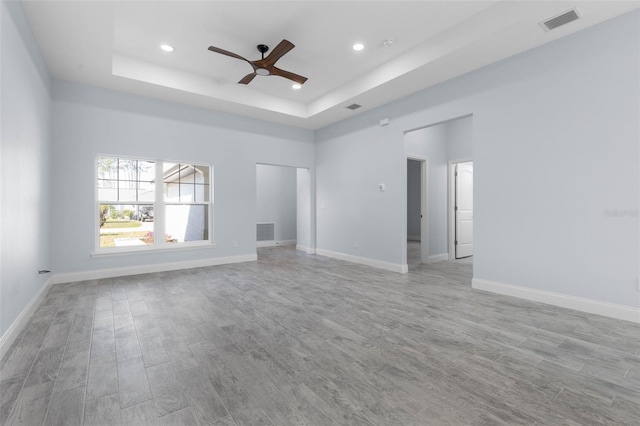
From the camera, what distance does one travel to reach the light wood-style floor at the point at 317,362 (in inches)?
63.4

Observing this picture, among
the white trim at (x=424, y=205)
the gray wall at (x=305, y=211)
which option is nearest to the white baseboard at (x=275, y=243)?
the gray wall at (x=305, y=211)

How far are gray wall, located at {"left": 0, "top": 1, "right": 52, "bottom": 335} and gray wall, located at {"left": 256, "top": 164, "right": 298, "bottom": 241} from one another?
523 centimetres

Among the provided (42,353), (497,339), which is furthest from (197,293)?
(497,339)

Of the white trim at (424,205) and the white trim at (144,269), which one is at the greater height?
the white trim at (424,205)

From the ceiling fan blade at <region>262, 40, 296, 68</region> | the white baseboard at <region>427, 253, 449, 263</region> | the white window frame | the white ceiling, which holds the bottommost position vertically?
the white baseboard at <region>427, 253, 449, 263</region>

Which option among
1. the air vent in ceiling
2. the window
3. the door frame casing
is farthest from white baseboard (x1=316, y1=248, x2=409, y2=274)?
the air vent in ceiling

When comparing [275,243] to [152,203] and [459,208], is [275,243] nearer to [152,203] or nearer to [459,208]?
[152,203]

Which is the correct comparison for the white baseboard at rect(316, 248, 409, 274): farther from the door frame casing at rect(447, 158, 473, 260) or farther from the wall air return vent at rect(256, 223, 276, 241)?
the wall air return vent at rect(256, 223, 276, 241)

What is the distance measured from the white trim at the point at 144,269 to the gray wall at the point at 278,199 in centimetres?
270

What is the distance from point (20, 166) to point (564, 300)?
19.3 feet

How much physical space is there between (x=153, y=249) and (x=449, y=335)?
16.2 ft

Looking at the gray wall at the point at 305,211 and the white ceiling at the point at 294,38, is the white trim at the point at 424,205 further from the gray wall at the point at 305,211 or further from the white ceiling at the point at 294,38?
the gray wall at the point at 305,211

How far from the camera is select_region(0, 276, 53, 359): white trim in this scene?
7.36ft

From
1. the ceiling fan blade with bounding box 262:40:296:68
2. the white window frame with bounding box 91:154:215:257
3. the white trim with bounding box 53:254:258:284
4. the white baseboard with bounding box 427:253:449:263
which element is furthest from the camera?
the white baseboard with bounding box 427:253:449:263
